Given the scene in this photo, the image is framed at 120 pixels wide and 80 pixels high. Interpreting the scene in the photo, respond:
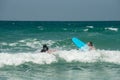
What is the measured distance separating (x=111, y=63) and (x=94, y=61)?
703mm

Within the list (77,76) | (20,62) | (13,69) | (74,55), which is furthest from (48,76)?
(74,55)

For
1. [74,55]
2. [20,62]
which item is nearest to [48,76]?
[20,62]

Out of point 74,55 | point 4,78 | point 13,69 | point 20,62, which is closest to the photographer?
point 4,78

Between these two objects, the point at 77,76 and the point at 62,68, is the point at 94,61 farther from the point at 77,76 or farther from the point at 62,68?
the point at 77,76

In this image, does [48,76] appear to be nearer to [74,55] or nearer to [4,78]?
[4,78]

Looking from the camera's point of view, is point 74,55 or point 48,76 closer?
point 48,76

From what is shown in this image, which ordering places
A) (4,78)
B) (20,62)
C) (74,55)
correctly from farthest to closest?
1. (74,55)
2. (20,62)
3. (4,78)

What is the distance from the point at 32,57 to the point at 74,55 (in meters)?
1.83

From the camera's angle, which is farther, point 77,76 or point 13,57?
point 13,57

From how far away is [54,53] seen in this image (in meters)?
14.7

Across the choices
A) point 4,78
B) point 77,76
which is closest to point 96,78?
point 77,76

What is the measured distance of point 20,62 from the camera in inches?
519

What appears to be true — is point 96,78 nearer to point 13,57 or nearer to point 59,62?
point 59,62

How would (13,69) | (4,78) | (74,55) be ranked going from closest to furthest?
(4,78), (13,69), (74,55)
